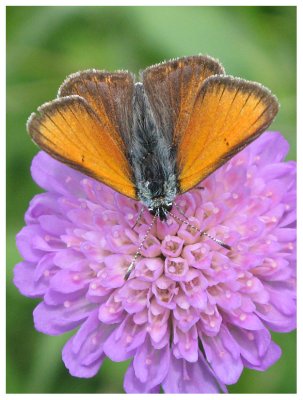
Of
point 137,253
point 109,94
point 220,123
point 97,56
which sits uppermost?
point 97,56

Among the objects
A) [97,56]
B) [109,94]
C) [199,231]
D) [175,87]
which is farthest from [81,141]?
[97,56]

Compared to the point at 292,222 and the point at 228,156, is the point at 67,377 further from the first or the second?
the point at 228,156

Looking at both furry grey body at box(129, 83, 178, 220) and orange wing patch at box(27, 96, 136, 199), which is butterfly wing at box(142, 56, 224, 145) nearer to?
furry grey body at box(129, 83, 178, 220)

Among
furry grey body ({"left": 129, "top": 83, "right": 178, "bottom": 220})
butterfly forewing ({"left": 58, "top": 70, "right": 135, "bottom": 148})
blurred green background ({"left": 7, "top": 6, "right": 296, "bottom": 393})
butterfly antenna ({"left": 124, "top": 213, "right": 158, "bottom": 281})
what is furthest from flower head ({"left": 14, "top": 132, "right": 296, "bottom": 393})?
blurred green background ({"left": 7, "top": 6, "right": 296, "bottom": 393})

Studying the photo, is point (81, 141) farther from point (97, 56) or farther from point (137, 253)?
point (97, 56)

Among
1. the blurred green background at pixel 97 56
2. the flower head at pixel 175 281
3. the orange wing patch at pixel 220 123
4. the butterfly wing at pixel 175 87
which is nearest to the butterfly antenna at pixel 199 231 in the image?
the flower head at pixel 175 281

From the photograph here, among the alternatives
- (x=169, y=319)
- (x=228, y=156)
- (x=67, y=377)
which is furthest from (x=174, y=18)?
(x=67, y=377)

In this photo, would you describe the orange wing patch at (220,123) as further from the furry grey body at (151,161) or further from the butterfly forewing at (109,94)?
the butterfly forewing at (109,94)
